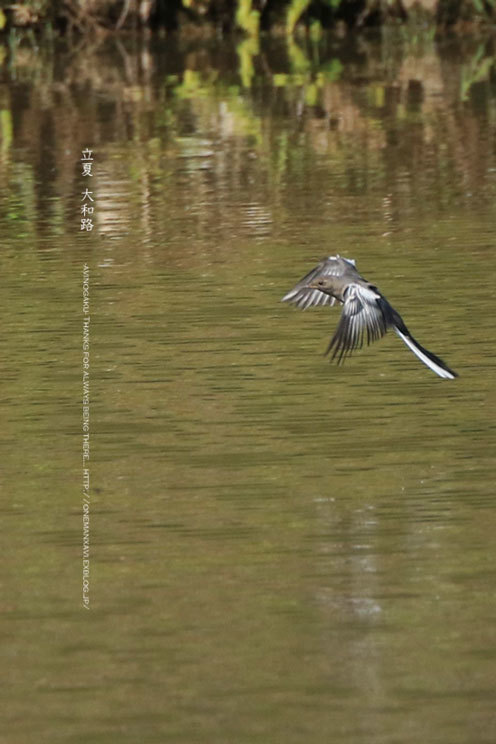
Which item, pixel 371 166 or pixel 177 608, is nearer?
pixel 177 608

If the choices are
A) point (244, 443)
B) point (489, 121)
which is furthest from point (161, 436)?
point (489, 121)

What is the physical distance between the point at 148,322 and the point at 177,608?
353cm

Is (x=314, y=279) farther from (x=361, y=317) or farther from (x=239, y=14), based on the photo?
(x=239, y=14)

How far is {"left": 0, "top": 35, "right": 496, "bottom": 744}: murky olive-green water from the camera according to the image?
14.6 feet

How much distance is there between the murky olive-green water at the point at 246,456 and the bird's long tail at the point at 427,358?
0.35 ft

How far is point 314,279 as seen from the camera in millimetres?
6891

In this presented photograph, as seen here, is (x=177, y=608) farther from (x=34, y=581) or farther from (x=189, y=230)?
(x=189, y=230)

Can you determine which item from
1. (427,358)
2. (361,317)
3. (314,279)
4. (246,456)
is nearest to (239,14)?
(314,279)

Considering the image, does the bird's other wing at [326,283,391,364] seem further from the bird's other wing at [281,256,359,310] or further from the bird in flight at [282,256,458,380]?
the bird's other wing at [281,256,359,310]

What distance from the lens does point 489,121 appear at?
48.1 ft

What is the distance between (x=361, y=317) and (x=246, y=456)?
66cm

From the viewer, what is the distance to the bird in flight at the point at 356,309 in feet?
21.4

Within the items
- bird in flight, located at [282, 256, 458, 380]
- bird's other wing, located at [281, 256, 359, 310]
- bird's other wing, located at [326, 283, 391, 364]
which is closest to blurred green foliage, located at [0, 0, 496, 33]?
bird's other wing, located at [281, 256, 359, 310]

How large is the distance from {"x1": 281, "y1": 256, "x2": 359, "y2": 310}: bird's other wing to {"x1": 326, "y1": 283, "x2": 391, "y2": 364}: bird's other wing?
0.15 m
